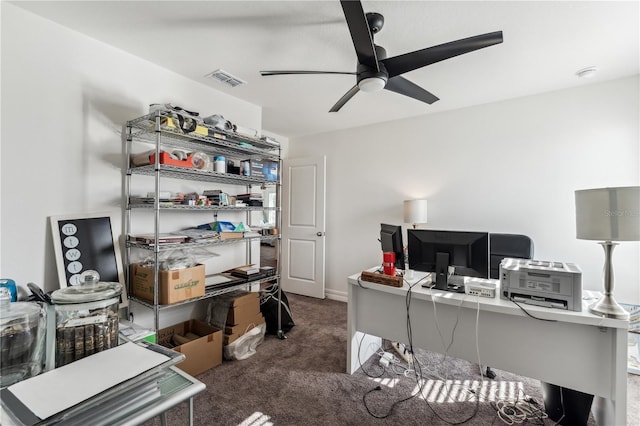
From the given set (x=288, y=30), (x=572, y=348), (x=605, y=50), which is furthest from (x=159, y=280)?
(x=605, y=50)

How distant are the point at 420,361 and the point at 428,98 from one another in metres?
2.19

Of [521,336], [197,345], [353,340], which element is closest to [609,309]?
[521,336]

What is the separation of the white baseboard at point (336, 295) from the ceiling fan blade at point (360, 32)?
3.13 metres

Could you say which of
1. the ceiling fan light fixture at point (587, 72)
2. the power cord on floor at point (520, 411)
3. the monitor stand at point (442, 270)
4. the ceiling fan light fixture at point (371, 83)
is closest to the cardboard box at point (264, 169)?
the ceiling fan light fixture at point (371, 83)

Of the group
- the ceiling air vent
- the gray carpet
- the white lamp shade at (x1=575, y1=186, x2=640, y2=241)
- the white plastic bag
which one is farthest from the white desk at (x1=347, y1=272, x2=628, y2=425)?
the ceiling air vent

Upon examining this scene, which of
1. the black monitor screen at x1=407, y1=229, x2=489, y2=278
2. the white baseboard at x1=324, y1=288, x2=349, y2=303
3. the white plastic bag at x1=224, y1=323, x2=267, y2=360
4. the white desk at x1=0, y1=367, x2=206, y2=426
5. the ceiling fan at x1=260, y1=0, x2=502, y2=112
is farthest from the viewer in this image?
the white baseboard at x1=324, y1=288, x2=349, y2=303

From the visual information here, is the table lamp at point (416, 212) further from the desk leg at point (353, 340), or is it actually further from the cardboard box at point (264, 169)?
the cardboard box at point (264, 169)

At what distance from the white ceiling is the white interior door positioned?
152 centimetres

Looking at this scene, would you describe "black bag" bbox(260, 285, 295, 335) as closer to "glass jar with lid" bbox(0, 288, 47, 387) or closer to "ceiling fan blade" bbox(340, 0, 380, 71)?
"glass jar with lid" bbox(0, 288, 47, 387)

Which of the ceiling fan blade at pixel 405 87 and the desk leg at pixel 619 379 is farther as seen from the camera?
the ceiling fan blade at pixel 405 87

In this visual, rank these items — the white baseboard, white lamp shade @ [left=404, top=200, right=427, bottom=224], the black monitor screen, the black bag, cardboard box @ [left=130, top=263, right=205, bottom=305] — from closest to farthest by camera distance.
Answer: the black monitor screen → cardboard box @ [left=130, top=263, right=205, bottom=305] → the black bag → white lamp shade @ [left=404, top=200, right=427, bottom=224] → the white baseboard

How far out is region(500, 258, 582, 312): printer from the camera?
1518 millimetres

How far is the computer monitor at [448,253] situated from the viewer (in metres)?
1.79

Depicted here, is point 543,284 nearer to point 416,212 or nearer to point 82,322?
point 416,212
